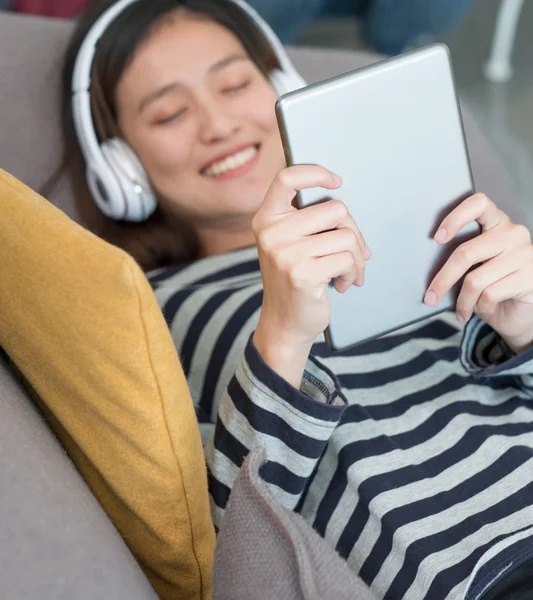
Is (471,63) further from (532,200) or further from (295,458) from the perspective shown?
(295,458)

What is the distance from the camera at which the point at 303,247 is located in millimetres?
600

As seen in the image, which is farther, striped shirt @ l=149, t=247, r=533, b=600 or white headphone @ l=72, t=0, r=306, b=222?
white headphone @ l=72, t=0, r=306, b=222

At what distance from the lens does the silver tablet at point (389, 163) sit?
0.62 metres

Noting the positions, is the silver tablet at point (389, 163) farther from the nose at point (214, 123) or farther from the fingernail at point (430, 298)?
the nose at point (214, 123)

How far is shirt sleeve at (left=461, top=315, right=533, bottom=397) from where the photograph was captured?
76 centimetres

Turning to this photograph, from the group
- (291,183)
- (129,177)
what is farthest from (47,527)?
(129,177)

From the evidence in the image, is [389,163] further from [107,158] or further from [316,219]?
[107,158]

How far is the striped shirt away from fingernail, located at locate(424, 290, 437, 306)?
105mm

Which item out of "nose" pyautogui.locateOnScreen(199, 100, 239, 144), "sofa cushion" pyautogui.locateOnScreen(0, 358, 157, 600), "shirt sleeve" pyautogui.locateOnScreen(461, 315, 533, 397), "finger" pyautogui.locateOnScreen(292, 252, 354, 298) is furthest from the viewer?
"nose" pyautogui.locateOnScreen(199, 100, 239, 144)

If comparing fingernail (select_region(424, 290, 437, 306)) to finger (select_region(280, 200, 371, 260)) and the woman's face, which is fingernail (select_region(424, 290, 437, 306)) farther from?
the woman's face

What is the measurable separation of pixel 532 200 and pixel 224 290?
0.97 meters

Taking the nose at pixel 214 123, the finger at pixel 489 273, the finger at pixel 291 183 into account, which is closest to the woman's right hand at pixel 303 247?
the finger at pixel 291 183

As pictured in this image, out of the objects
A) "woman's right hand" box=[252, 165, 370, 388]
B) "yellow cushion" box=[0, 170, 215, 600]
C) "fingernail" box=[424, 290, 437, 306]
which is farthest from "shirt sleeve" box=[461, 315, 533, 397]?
"yellow cushion" box=[0, 170, 215, 600]

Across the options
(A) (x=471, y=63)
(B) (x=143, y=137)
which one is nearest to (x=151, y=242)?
(B) (x=143, y=137)
